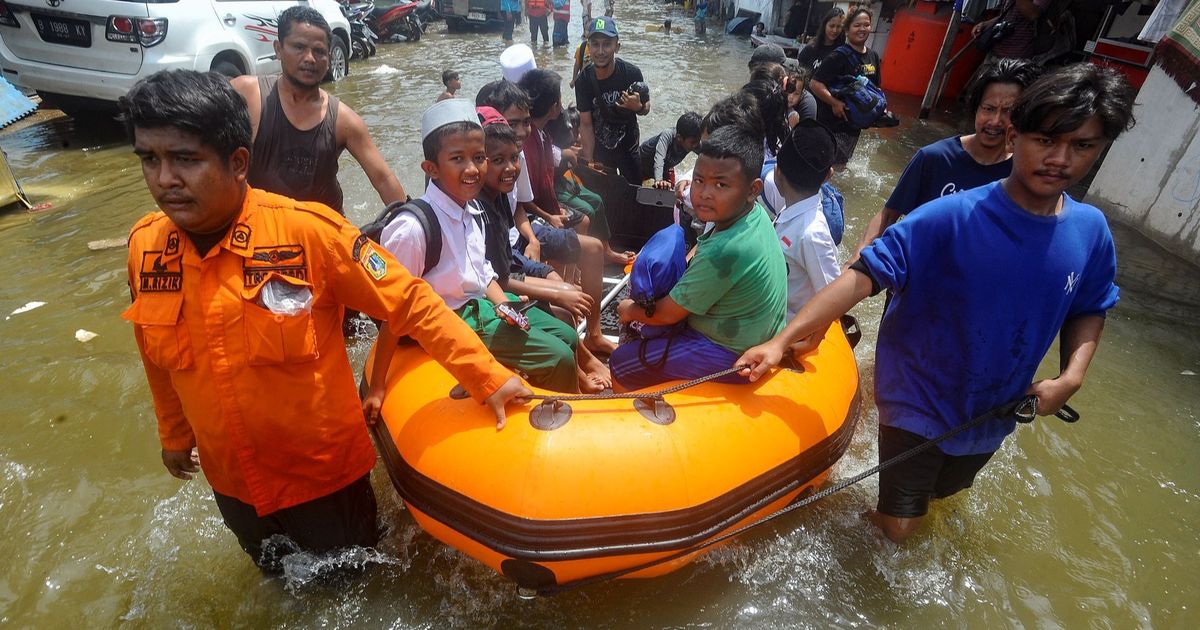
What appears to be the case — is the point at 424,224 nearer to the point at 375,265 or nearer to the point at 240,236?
the point at 375,265

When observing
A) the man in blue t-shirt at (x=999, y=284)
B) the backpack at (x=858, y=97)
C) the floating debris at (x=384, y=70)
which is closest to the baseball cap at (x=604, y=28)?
the backpack at (x=858, y=97)

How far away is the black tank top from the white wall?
686 cm

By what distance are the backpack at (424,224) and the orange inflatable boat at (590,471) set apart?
48 centimetres

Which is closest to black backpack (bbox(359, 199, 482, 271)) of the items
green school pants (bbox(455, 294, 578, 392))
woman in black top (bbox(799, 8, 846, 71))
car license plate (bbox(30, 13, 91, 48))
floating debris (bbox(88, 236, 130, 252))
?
green school pants (bbox(455, 294, 578, 392))

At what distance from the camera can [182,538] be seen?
106 inches

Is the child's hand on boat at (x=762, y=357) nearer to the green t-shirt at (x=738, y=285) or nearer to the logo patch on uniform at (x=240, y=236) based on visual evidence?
the green t-shirt at (x=738, y=285)

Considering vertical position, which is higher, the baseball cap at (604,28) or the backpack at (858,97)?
the baseball cap at (604,28)

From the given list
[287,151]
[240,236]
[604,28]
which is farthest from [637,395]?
[604,28]

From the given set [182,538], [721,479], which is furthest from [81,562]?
[721,479]

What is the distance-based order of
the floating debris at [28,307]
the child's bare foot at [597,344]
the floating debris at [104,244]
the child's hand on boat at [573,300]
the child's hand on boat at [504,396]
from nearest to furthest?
the child's hand on boat at [504,396]
the child's hand on boat at [573,300]
the child's bare foot at [597,344]
the floating debris at [28,307]
the floating debris at [104,244]

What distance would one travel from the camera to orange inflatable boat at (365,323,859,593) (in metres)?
2.05

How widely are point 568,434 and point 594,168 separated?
11.4 ft

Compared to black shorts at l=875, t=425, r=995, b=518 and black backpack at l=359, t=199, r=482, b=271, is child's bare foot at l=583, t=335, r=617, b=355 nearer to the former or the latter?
black backpack at l=359, t=199, r=482, b=271

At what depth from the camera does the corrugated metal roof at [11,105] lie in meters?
4.98
